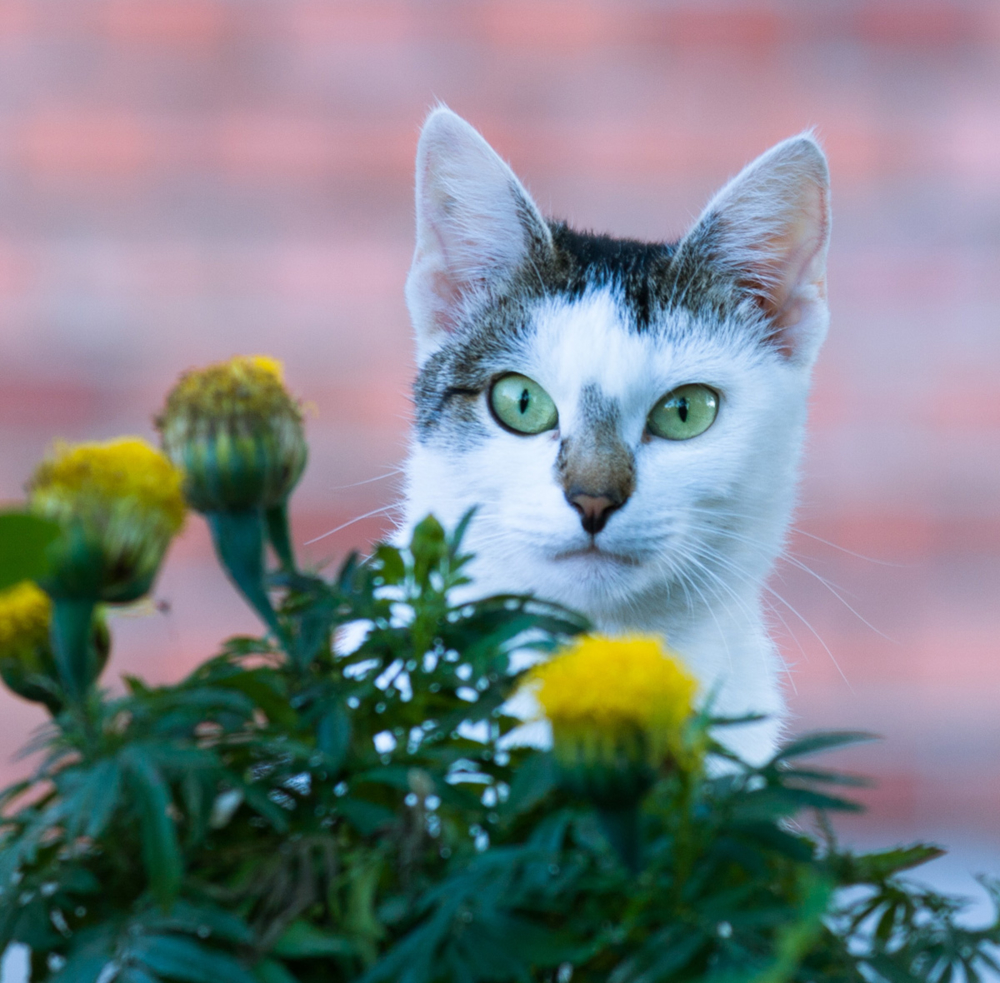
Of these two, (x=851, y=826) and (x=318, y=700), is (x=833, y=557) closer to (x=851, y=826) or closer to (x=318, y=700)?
(x=851, y=826)

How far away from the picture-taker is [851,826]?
2020 mm

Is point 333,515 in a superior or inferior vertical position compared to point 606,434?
inferior

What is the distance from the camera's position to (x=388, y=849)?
12.5 inches

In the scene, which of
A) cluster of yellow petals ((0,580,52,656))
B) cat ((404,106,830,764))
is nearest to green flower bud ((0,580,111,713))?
cluster of yellow petals ((0,580,52,656))

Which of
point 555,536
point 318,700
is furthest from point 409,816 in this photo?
point 555,536

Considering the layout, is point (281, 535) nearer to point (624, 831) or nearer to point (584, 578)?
point (624, 831)

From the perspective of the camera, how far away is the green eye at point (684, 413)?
2.93 ft

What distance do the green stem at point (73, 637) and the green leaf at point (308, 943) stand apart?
0.09 metres

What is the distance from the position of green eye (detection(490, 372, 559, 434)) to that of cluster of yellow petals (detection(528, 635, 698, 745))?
0.61 meters

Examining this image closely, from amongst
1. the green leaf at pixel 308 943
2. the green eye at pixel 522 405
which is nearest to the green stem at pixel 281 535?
the green leaf at pixel 308 943

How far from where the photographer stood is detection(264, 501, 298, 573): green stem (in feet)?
1.27

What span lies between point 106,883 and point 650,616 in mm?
632

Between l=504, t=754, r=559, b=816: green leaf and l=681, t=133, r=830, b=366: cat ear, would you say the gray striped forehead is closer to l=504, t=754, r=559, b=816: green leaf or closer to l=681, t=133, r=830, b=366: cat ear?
l=681, t=133, r=830, b=366: cat ear

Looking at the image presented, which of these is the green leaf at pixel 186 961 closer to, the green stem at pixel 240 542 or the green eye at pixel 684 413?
the green stem at pixel 240 542
